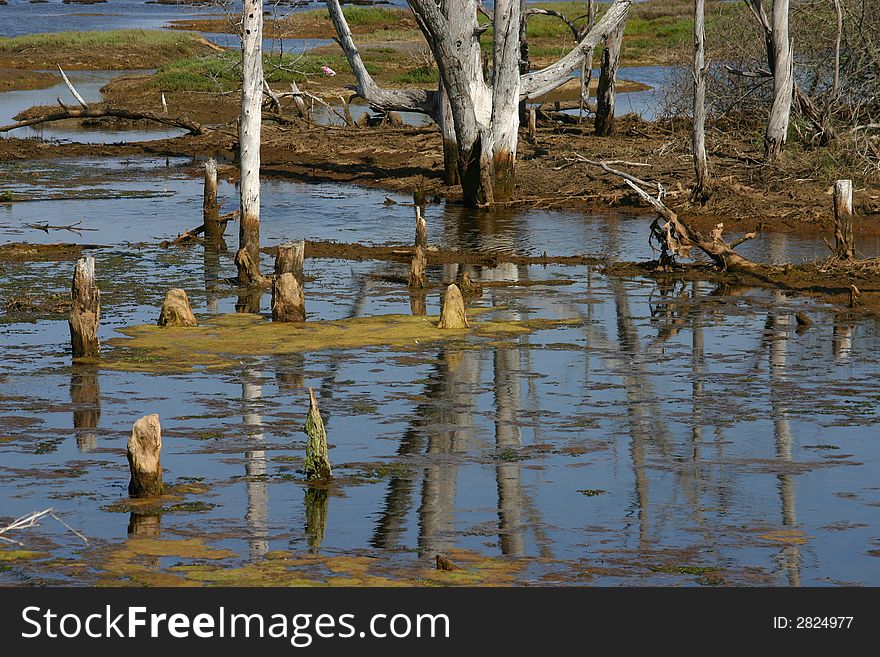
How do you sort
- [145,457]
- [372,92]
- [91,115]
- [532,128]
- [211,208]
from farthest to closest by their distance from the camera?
[91,115]
[532,128]
[372,92]
[211,208]
[145,457]

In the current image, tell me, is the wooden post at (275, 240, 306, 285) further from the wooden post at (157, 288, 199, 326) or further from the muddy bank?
the muddy bank

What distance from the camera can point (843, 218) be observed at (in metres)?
19.7

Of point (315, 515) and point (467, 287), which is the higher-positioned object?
point (467, 287)

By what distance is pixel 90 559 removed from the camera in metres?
9.02

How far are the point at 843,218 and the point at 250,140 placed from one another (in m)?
8.00

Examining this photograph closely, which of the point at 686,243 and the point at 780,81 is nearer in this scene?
the point at 686,243

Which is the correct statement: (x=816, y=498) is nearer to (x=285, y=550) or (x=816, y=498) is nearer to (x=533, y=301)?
(x=285, y=550)

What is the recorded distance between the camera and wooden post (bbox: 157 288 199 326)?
16484 millimetres

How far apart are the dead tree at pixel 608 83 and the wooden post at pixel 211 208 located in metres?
12.1

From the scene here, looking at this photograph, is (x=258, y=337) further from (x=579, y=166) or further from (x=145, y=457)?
(x=579, y=166)

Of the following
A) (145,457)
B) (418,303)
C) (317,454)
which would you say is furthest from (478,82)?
(145,457)

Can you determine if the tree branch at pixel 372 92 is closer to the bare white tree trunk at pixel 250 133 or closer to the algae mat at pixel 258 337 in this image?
the bare white tree trunk at pixel 250 133

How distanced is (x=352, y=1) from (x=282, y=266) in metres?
107

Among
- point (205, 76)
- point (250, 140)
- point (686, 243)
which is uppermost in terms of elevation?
point (205, 76)
